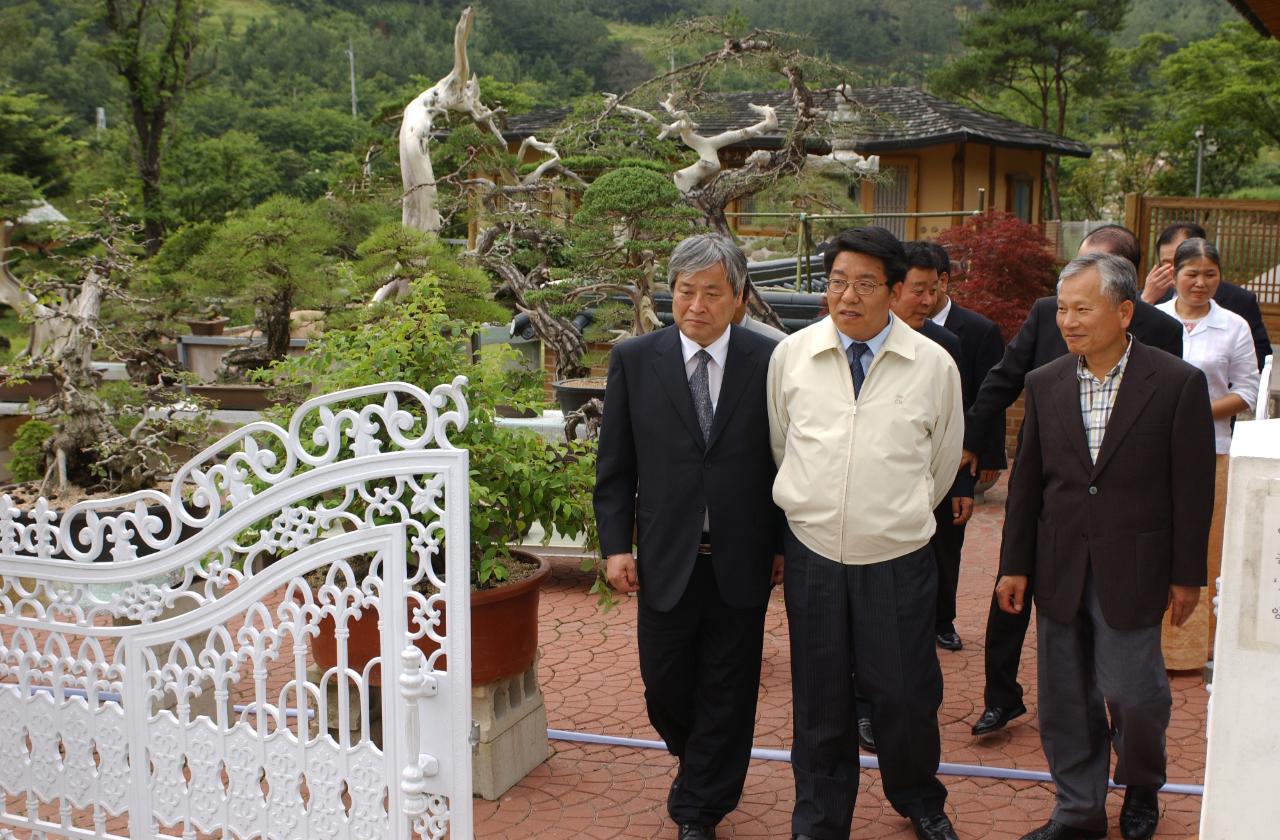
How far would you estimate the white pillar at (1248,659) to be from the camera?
2557mm

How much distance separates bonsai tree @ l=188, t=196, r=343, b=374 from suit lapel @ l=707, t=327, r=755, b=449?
20.8 ft

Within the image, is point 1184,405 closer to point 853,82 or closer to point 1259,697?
point 1259,697

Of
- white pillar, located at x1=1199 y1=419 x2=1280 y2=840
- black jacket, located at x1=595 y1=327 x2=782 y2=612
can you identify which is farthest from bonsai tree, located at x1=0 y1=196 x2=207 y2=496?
white pillar, located at x1=1199 y1=419 x2=1280 y2=840

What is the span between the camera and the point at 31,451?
669 cm

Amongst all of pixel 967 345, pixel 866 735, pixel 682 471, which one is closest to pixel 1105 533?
pixel 682 471

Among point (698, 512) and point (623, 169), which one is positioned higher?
point (623, 169)

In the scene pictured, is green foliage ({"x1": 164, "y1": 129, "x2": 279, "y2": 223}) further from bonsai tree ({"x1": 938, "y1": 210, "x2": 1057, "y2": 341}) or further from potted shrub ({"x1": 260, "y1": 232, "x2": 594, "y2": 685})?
potted shrub ({"x1": 260, "y1": 232, "x2": 594, "y2": 685})

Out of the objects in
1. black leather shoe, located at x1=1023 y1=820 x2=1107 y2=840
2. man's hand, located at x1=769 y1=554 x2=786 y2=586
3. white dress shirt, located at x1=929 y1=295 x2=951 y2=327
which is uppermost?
white dress shirt, located at x1=929 y1=295 x2=951 y2=327

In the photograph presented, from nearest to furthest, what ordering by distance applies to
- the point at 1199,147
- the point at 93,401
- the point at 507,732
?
the point at 507,732
the point at 93,401
the point at 1199,147

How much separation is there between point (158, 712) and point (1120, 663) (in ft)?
8.81

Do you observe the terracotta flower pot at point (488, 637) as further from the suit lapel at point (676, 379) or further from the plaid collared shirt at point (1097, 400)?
the plaid collared shirt at point (1097, 400)

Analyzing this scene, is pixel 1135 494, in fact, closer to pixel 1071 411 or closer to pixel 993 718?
pixel 1071 411

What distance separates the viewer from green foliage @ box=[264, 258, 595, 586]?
12.9 feet

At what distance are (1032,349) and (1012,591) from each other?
3.44ft
